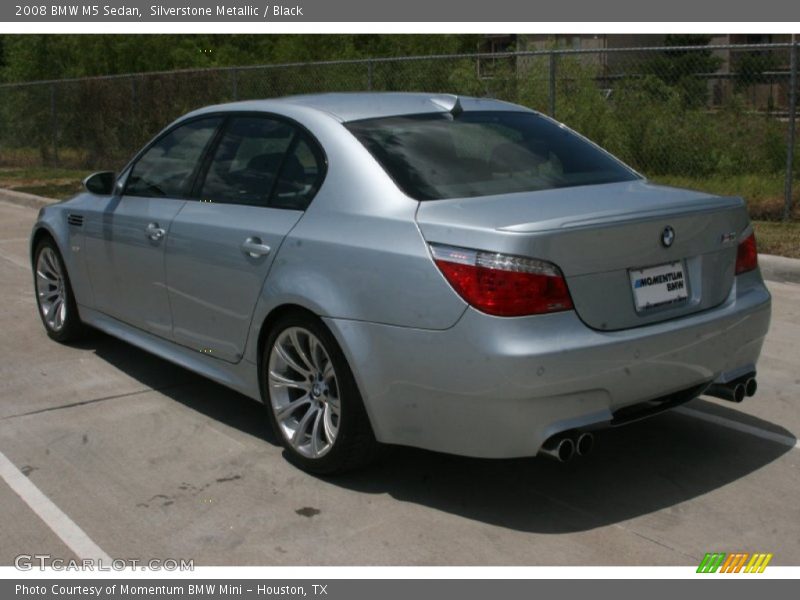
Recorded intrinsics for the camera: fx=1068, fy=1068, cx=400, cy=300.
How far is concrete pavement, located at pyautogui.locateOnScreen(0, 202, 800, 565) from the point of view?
4105 millimetres

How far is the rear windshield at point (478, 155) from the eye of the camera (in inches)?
183

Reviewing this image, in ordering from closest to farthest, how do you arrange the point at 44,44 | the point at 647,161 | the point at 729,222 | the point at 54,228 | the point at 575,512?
the point at 575,512, the point at 729,222, the point at 54,228, the point at 647,161, the point at 44,44

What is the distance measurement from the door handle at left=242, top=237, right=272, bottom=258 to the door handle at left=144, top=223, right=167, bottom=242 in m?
0.84

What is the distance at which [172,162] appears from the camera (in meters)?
5.99

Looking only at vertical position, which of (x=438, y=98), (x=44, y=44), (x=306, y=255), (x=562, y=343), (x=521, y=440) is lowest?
(x=521, y=440)

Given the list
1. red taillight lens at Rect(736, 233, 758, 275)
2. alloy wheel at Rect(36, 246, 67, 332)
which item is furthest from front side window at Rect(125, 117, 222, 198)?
red taillight lens at Rect(736, 233, 758, 275)

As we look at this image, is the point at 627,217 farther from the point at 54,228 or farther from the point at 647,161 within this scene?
the point at 647,161

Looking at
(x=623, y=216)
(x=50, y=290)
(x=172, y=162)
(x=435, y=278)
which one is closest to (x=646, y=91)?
(x=50, y=290)

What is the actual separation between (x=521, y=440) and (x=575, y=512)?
0.54 m

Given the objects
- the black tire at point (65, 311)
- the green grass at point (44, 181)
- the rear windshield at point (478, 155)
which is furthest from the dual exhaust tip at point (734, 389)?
the green grass at point (44, 181)

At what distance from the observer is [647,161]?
13484 millimetres

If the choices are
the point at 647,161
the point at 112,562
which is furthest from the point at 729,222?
the point at 647,161

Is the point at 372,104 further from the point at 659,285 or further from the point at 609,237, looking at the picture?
the point at 659,285

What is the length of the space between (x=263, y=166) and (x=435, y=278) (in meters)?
1.51
